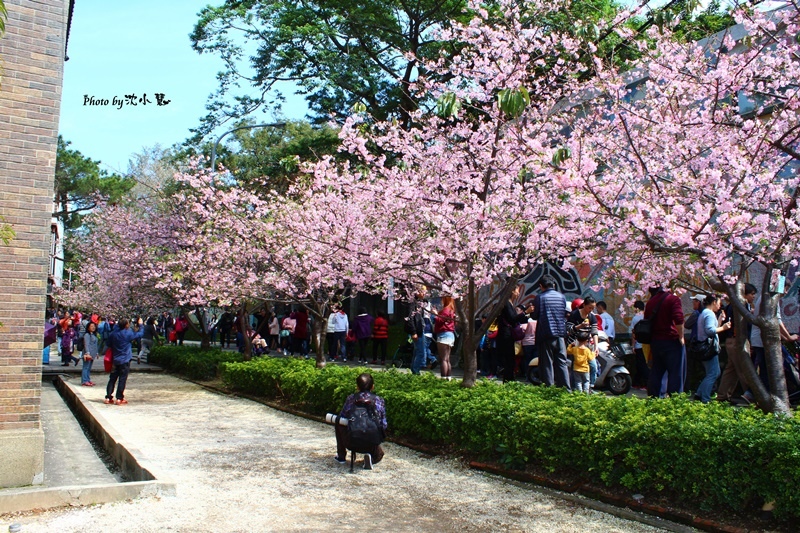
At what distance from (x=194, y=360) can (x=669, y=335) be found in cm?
1390

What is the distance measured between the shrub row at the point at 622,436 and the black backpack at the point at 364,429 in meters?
0.95

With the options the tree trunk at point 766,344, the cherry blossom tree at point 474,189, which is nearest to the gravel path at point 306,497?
the tree trunk at point 766,344

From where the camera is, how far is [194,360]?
65.9 ft

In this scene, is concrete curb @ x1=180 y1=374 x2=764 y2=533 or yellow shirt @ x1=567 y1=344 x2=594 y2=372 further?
yellow shirt @ x1=567 y1=344 x2=594 y2=372

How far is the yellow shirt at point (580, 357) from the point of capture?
11.5m

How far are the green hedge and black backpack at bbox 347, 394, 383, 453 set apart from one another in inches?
431

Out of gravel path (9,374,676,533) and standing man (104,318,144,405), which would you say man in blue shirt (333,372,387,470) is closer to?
gravel path (9,374,676,533)

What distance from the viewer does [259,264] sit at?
16.8 meters

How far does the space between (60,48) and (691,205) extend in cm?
686

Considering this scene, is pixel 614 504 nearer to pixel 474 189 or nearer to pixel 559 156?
pixel 559 156

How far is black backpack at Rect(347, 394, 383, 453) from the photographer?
26.6 ft

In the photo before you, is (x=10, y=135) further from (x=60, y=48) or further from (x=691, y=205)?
(x=691, y=205)

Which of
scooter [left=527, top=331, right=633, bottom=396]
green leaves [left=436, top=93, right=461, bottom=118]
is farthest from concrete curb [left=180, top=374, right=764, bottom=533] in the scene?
scooter [left=527, top=331, right=633, bottom=396]

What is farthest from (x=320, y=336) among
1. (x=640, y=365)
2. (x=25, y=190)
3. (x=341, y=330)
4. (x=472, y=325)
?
(x=25, y=190)
